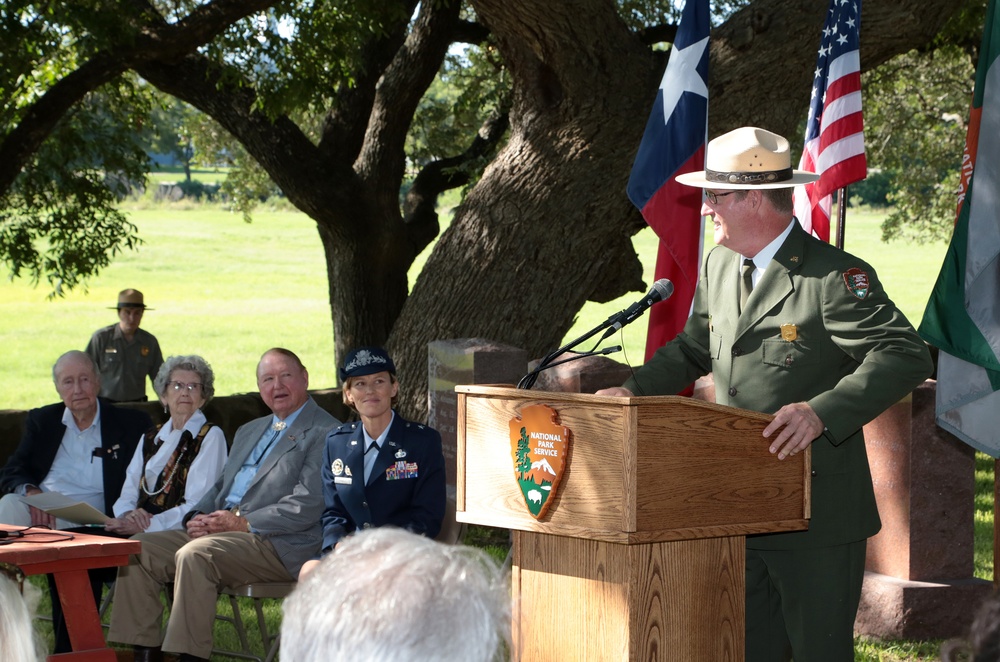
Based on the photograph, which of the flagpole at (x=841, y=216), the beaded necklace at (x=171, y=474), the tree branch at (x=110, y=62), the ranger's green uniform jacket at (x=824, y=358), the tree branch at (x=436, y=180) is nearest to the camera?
the ranger's green uniform jacket at (x=824, y=358)

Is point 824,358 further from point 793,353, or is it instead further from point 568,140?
point 568,140

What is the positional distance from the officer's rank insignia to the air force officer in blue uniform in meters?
2.19

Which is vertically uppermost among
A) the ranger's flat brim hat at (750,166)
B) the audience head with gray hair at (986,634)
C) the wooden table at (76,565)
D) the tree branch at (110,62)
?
the tree branch at (110,62)

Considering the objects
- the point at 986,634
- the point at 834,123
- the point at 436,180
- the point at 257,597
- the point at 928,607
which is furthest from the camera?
the point at 436,180

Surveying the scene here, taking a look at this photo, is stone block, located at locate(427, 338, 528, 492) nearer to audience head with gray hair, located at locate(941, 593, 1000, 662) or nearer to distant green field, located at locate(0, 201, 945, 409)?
audience head with gray hair, located at locate(941, 593, 1000, 662)

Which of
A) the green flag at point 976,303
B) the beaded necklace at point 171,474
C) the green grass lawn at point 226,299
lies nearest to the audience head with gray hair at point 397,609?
the green flag at point 976,303

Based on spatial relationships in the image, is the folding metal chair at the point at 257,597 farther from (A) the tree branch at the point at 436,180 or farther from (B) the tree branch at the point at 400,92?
(A) the tree branch at the point at 436,180

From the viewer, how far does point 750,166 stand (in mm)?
3854

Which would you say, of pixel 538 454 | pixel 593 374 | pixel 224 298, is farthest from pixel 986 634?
pixel 224 298

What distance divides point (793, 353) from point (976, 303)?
1.95m

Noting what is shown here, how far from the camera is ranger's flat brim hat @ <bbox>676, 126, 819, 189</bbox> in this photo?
385cm

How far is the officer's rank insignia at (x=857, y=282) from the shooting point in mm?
3740

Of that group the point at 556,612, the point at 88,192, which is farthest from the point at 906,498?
the point at 88,192

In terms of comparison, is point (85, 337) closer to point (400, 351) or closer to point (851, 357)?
point (400, 351)
